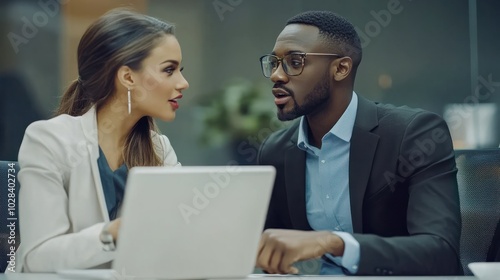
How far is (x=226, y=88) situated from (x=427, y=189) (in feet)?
8.56

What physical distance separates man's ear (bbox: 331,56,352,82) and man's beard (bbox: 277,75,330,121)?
0.04 metres

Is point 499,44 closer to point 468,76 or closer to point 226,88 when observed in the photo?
point 468,76

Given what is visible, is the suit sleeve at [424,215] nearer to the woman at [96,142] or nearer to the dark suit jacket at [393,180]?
the dark suit jacket at [393,180]

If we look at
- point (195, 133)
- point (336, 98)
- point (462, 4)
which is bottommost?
point (195, 133)

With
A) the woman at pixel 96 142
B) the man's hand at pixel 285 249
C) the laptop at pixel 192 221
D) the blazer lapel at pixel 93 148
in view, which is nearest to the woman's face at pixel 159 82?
the woman at pixel 96 142

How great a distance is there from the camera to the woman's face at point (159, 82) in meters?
2.37

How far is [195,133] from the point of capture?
4.68 meters

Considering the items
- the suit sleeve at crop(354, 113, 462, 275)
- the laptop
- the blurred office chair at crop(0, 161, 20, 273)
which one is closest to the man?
the suit sleeve at crop(354, 113, 462, 275)

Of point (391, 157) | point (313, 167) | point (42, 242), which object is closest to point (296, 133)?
point (313, 167)

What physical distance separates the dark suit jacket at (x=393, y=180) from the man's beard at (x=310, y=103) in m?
0.06

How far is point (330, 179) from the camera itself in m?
2.43

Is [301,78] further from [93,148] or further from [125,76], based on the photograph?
[93,148]

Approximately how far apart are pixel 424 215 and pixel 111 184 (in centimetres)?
89

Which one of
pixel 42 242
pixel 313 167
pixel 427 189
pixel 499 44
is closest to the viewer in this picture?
pixel 42 242
